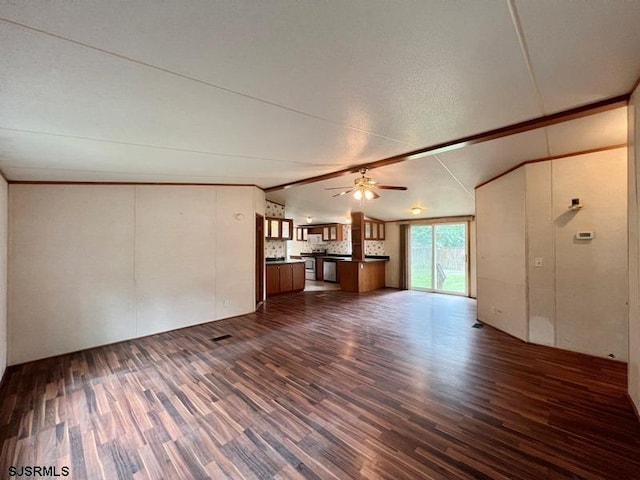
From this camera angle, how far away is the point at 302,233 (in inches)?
417

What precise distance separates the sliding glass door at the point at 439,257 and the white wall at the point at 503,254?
2.55 meters

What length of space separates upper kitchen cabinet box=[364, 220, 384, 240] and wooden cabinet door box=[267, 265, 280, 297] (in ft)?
9.92

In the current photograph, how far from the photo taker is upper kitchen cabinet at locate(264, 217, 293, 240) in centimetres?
703

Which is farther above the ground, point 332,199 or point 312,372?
point 332,199

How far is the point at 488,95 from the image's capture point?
194 centimetres

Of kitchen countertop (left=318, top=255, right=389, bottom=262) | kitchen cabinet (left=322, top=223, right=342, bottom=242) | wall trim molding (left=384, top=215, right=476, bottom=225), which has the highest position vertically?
wall trim molding (left=384, top=215, right=476, bottom=225)

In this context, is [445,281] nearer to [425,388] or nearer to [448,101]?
[425,388]

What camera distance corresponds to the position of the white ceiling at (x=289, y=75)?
1.14 metres

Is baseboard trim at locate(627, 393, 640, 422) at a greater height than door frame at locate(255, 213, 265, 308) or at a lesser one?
lesser

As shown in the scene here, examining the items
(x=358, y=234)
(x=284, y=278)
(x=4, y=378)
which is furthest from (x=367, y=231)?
(x=4, y=378)

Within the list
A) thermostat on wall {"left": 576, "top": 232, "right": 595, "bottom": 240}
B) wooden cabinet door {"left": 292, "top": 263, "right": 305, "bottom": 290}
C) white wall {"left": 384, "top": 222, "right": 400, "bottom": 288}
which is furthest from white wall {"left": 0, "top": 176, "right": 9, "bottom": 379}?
white wall {"left": 384, "top": 222, "right": 400, "bottom": 288}

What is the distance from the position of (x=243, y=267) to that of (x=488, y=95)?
4530 mm

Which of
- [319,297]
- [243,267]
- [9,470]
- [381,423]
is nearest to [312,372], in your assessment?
[381,423]

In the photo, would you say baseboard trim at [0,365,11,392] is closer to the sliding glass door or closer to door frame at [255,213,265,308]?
door frame at [255,213,265,308]
